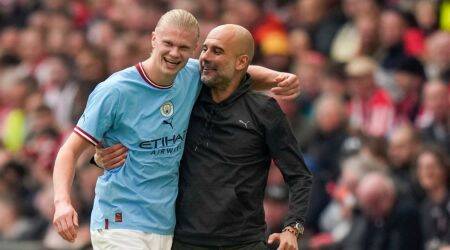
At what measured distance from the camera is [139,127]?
757cm

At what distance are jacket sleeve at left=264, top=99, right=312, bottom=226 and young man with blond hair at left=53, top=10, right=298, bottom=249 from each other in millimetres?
492

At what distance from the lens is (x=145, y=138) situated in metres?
7.57

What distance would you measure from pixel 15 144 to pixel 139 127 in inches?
313

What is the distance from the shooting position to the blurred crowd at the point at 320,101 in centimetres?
1076

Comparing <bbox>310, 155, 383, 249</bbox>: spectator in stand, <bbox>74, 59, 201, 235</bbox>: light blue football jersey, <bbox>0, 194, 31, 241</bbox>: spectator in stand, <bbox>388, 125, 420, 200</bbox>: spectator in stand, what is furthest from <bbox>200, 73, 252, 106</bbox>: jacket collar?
<bbox>0, 194, 31, 241</bbox>: spectator in stand

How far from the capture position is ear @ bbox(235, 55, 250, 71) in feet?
25.3

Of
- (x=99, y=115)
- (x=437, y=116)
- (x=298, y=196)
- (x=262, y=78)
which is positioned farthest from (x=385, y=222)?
(x=99, y=115)

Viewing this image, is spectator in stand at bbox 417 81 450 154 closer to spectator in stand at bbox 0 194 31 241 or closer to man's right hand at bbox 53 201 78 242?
spectator in stand at bbox 0 194 31 241

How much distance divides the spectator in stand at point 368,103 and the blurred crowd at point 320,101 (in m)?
0.01

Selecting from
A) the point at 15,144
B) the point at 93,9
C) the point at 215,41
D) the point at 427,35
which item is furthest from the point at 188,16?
the point at 93,9

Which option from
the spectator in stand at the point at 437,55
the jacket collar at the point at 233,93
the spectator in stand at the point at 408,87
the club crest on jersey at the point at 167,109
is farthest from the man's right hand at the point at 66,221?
the spectator in stand at the point at 437,55

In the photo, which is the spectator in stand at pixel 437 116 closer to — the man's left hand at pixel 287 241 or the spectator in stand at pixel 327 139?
the spectator in stand at pixel 327 139

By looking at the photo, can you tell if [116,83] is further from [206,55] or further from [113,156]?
[206,55]

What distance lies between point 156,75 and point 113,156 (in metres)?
0.50
